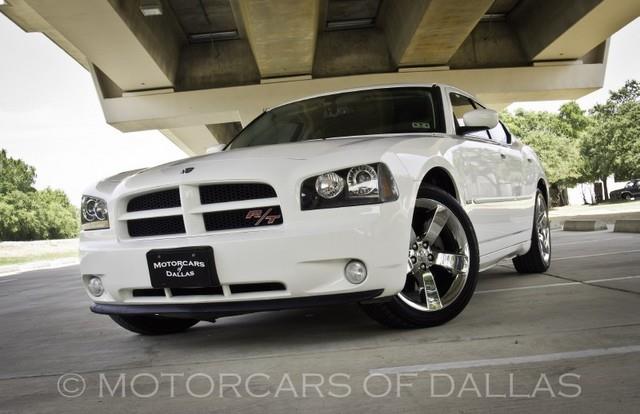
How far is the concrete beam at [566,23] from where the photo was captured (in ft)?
53.0

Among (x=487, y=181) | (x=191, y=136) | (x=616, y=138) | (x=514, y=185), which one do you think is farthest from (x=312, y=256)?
(x=616, y=138)

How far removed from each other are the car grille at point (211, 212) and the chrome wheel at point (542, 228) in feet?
11.4

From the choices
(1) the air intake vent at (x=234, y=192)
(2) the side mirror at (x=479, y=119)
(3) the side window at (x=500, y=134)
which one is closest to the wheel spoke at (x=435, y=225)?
(1) the air intake vent at (x=234, y=192)

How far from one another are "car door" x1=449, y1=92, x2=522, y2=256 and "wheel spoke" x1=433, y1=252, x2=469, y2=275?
48cm

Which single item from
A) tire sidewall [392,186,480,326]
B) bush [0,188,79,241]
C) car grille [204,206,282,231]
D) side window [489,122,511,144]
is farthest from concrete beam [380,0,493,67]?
bush [0,188,79,241]

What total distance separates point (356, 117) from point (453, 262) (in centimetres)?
129

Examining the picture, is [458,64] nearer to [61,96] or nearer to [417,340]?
[417,340]

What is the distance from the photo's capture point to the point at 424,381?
252cm

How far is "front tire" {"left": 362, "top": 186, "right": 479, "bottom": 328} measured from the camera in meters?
3.50

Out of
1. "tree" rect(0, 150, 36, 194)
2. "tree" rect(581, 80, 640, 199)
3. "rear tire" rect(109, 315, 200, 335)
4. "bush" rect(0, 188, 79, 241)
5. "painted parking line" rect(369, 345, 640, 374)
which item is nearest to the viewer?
"painted parking line" rect(369, 345, 640, 374)

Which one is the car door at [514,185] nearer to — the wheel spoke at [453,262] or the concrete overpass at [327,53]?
the wheel spoke at [453,262]

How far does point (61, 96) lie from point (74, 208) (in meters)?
17.0

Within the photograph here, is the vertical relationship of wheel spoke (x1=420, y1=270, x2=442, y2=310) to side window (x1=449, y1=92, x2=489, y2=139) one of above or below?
below

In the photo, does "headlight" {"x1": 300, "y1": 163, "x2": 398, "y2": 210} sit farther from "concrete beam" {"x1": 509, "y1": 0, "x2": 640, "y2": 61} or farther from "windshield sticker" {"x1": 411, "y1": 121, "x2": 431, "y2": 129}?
"concrete beam" {"x1": 509, "y1": 0, "x2": 640, "y2": 61}
